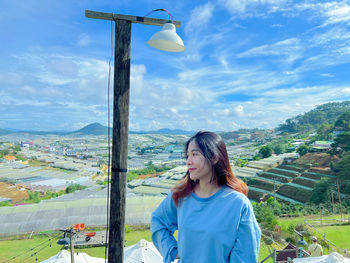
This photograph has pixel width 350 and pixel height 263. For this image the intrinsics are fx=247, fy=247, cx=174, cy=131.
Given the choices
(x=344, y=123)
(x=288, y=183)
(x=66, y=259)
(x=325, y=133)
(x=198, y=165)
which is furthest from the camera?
(x=325, y=133)

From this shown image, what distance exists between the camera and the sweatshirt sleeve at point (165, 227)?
1022mm

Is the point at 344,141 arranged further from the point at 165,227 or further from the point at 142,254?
the point at 165,227

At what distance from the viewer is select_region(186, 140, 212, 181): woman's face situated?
0.99 metres

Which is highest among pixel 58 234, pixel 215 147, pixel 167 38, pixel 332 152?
pixel 167 38

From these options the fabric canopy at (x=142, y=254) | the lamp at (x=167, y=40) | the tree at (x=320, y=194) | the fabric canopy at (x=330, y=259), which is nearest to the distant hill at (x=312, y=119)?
the tree at (x=320, y=194)

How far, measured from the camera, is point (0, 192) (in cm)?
3453

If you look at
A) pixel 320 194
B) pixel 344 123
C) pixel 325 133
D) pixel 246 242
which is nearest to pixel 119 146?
pixel 246 242

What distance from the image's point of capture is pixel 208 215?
0.92 metres

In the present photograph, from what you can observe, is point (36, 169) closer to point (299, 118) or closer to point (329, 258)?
point (329, 258)

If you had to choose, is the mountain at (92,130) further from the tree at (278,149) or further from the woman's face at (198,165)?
the woman's face at (198,165)

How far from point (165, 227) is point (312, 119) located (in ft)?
237

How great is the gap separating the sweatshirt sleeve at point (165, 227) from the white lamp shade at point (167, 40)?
1029 mm

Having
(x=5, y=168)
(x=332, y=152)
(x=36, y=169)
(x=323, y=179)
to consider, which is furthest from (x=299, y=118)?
(x=5, y=168)

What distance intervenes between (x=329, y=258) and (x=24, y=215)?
14.6 m
